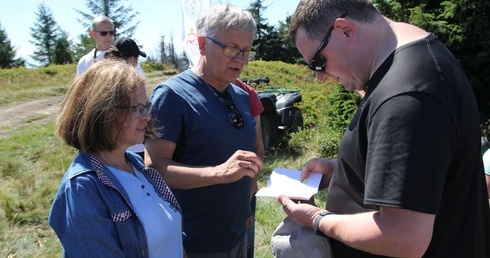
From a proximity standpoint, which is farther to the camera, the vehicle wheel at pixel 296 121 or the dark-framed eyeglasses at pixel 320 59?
the vehicle wheel at pixel 296 121

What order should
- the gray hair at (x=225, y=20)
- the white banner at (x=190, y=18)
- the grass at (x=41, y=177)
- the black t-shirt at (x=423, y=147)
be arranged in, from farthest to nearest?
1. the white banner at (x=190, y=18)
2. the grass at (x=41, y=177)
3. the gray hair at (x=225, y=20)
4. the black t-shirt at (x=423, y=147)

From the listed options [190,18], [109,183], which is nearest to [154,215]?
[109,183]

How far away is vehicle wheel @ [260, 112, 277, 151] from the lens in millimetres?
6545

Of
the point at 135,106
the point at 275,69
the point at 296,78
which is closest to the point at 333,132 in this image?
the point at 135,106

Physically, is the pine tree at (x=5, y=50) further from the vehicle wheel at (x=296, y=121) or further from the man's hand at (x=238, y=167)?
the man's hand at (x=238, y=167)

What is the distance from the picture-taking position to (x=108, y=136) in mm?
1580

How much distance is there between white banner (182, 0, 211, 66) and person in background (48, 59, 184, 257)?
4.32 meters

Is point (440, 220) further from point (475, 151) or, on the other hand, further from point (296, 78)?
point (296, 78)

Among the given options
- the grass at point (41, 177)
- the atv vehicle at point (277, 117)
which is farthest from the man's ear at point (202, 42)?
the atv vehicle at point (277, 117)

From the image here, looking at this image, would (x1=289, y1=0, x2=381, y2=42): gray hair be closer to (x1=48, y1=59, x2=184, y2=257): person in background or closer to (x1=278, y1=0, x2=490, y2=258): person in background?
(x1=278, y1=0, x2=490, y2=258): person in background

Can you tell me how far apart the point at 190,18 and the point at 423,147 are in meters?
5.56

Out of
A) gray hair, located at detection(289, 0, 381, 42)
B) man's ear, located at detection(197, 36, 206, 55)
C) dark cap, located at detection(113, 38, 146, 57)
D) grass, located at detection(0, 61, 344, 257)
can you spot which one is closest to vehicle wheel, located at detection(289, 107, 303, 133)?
grass, located at detection(0, 61, 344, 257)

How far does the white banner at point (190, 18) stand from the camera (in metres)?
5.95

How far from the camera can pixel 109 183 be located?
1.48m
